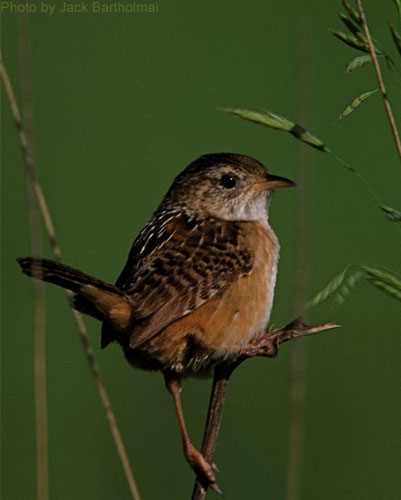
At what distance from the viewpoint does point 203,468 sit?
2.81 metres

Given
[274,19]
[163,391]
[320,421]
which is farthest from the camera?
[274,19]

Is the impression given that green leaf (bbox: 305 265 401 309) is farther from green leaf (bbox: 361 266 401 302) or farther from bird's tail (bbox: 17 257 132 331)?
bird's tail (bbox: 17 257 132 331)

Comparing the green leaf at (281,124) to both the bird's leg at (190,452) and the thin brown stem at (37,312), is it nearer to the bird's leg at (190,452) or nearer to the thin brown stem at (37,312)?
the thin brown stem at (37,312)

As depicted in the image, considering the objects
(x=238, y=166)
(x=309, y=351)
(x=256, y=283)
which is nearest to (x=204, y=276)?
(x=256, y=283)

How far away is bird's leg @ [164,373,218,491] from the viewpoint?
2848 mm

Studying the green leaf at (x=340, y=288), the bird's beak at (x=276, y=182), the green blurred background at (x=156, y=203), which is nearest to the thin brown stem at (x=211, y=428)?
the green leaf at (x=340, y=288)

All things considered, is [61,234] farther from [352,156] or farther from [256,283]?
[256,283]

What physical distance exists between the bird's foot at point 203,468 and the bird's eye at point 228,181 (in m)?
1.12

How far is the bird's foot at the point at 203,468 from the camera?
2773 millimetres

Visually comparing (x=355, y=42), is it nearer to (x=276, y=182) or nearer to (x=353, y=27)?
(x=353, y=27)

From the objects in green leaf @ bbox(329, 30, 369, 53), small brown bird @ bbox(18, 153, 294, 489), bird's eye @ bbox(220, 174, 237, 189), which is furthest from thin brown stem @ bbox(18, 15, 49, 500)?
bird's eye @ bbox(220, 174, 237, 189)

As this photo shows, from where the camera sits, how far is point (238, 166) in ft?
12.9

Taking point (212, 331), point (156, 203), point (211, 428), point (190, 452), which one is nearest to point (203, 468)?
point (211, 428)

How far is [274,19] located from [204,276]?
5.39 m
